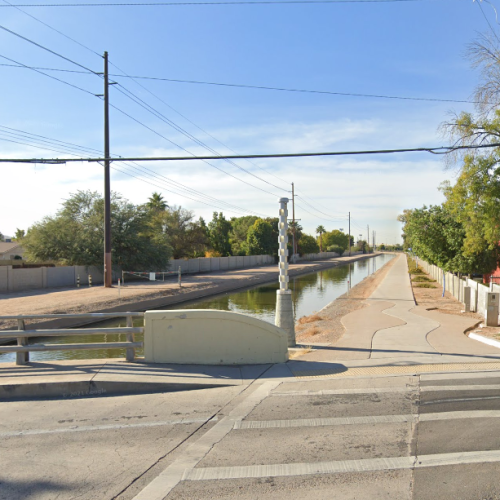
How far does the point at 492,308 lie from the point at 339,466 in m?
12.7

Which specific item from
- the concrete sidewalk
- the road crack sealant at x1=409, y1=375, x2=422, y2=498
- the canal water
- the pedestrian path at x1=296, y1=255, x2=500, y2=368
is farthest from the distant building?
the road crack sealant at x1=409, y1=375, x2=422, y2=498

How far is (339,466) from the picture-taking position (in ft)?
16.0

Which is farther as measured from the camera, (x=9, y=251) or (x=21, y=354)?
(x=9, y=251)

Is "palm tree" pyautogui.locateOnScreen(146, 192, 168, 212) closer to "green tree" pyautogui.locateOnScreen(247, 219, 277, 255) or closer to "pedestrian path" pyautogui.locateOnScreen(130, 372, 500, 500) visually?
"green tree" pyautogui.locateOnScreen(247, 219, 277, 255)

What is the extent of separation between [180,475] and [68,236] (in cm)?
3711

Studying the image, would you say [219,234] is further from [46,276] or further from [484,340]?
[484,340]

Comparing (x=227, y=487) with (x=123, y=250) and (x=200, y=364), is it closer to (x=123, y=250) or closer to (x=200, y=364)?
(x=200, y=364)

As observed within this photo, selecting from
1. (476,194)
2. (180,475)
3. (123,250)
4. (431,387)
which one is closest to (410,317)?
(476,194)

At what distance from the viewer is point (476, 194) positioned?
17.3 metres

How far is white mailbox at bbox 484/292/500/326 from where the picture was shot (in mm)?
15555

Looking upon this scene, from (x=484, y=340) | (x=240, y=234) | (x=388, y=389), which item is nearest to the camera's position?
(x=388, y=389)

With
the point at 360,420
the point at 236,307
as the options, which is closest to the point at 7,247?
the point at 236,307

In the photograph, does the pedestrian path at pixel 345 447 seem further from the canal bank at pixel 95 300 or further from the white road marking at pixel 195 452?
the canal bank at pixel 95 300

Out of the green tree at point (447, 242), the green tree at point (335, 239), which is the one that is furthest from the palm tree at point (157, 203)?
the green tree at point (335, 239)
